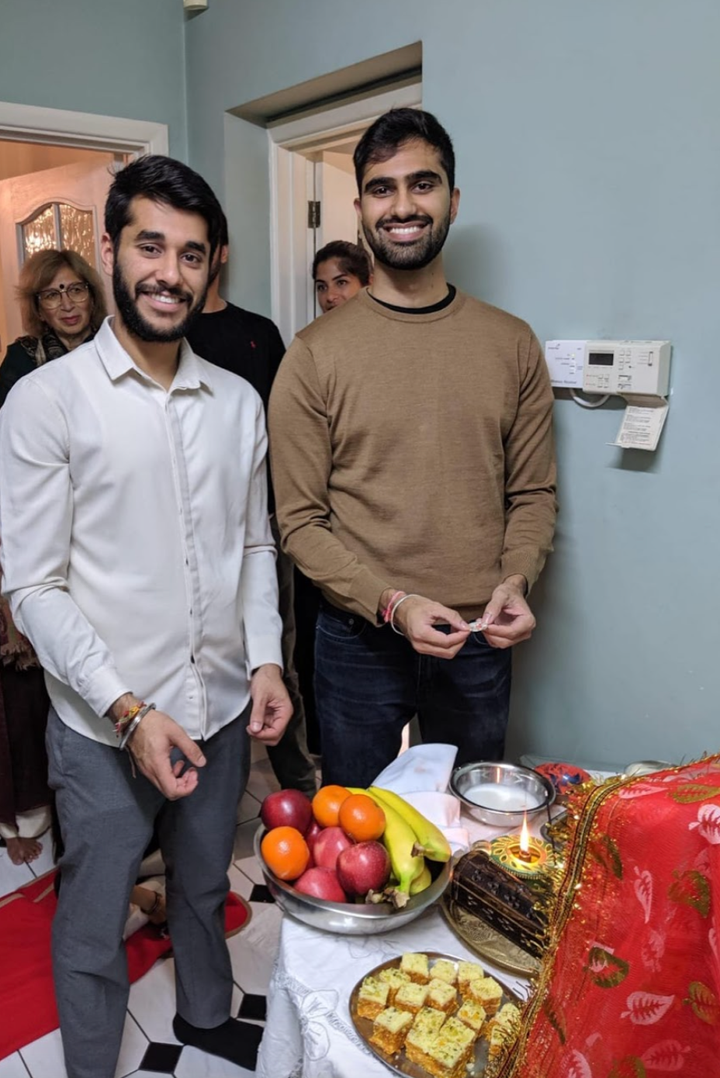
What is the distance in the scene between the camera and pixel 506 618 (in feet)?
4.91

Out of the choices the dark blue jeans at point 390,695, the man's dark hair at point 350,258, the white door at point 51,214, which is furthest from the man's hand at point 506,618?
the white door at point 51,214

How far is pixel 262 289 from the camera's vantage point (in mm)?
2871

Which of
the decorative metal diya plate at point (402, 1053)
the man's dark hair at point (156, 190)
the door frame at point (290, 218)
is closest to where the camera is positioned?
the decorative metal diya plate at point (402, 1053)

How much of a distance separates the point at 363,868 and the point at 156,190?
3.37 ft

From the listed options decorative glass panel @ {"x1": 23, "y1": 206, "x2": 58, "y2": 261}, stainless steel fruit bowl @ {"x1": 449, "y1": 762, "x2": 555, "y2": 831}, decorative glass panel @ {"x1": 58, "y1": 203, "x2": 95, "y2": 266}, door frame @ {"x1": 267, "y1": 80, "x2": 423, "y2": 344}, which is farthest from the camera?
decorative glass panel @ {"x1": 23, "y1": 206, "x2": 58, "y2": 261}

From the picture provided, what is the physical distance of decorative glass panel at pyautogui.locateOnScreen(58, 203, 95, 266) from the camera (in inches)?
117

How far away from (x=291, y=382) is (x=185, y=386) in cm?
23

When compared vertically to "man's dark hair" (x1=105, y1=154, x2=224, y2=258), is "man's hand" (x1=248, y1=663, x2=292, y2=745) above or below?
below

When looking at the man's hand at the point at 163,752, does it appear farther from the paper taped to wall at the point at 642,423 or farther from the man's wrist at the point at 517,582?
the paper taped to wall at the point at 642,423

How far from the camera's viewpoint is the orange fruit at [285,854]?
1.00 meters

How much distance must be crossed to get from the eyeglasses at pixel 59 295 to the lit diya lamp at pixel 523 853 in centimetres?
188

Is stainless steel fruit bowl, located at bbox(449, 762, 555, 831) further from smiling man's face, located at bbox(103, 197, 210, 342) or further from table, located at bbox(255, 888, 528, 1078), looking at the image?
smiling man's face, located at bbox(103, 197, 210, 342)

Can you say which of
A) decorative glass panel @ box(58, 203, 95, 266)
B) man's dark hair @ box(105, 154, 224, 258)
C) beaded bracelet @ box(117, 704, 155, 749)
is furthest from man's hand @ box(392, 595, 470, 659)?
decorative glass panel @ box(58, 203, 95, 266)

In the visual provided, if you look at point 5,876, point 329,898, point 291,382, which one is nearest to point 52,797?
point 5,876
